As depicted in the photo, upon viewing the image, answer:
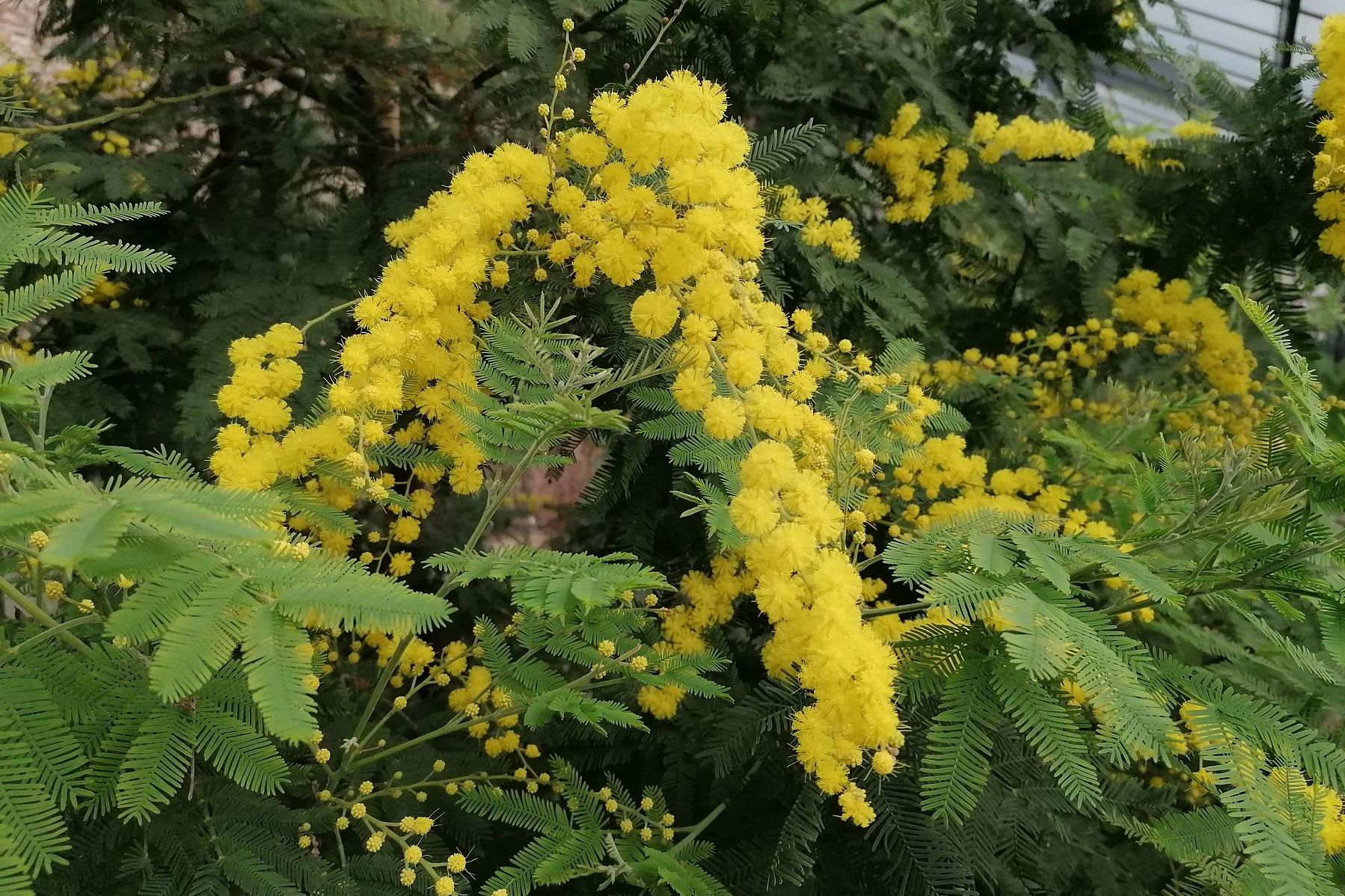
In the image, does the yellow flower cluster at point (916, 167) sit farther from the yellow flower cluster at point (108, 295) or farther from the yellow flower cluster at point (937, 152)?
the yellow flower cluster at point (108, 295)

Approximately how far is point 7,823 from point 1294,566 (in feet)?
6.07

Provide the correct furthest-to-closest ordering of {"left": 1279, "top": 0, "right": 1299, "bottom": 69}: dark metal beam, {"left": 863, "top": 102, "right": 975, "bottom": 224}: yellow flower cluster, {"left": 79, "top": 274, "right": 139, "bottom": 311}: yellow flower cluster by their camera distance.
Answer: {"left": 1279, "top": 0, "right": 1299, "bottom": 69}: dark metal beam → {"left": 79, "top": 274, "right": 139, "bottom": 311}: yellow flower cluster → {"left": 863, "top": 102, "right": 975, "bottom": 224}: yellow flower cluster

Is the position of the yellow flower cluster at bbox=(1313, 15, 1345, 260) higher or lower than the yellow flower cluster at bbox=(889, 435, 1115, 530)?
higher

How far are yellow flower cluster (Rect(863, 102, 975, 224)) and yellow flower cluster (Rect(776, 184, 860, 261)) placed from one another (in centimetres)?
41

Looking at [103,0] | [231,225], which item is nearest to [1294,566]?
[231,225]

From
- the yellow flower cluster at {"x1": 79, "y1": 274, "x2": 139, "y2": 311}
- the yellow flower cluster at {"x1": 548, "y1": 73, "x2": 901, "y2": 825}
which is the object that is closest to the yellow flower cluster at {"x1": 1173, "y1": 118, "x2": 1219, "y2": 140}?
the yellow flower cluster at {"x1": 548, "y1": 73, "x2": 901, "y2": 825}

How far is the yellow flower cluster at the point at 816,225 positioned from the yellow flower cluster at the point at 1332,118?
1.21 meters

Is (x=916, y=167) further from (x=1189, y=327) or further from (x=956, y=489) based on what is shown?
(x=1189, y=327)

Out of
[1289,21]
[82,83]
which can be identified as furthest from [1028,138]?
[1289,21]

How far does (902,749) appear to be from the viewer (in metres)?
1.65

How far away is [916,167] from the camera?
104 inches

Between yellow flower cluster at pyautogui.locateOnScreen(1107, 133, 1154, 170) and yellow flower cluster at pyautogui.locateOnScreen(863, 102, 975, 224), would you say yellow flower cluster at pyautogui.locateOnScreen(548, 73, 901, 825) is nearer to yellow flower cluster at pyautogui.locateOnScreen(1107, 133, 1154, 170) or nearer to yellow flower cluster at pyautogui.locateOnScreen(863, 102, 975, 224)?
yellow flower cluster at pyautogui.locateOnScreen(863, 102, 975, 224)

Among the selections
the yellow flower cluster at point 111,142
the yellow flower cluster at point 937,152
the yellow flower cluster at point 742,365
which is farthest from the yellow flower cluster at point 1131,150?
the yellow flower cluster at point 111,142

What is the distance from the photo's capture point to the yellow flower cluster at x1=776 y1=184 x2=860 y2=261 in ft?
7.34
